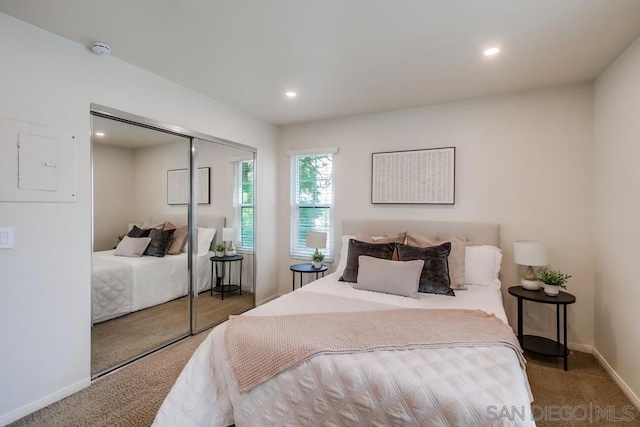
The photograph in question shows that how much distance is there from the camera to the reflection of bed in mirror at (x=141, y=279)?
7.81ft

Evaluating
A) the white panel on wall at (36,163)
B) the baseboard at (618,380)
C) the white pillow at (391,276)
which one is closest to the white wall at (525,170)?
the baseboard at (618,380)

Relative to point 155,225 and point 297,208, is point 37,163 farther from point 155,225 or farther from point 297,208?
point 297,208

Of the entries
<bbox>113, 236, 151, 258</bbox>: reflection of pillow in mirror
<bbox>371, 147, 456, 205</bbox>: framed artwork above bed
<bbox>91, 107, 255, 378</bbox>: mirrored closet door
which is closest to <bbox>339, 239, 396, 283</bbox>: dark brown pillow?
<bbox>371, 147, 456, 205</bbox>: framed artwork above bed

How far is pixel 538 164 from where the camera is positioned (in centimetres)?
291

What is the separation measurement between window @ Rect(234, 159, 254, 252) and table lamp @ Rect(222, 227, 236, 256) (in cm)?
9

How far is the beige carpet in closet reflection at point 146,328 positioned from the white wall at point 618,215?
Result: 3598mm

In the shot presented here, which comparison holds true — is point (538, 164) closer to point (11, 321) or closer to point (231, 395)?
point (231, 395)

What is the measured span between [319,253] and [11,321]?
2757 mm

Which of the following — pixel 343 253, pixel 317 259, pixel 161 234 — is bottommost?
pixel 317 259

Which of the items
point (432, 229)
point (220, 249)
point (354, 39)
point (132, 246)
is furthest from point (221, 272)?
point (354, 39)

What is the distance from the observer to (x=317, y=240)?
3.70 metres

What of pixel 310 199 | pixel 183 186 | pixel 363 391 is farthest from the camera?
pixel 310 199

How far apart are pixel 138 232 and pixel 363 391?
7.71 feet

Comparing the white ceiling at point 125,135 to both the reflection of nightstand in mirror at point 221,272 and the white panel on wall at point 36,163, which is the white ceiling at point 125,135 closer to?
the white panel on wall at point 36,163
